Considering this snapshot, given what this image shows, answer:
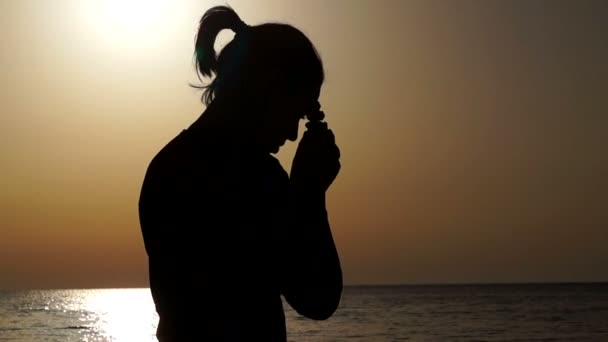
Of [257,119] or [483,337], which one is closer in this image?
[257,119]

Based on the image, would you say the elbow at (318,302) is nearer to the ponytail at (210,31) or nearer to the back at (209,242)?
the back at (209,242)

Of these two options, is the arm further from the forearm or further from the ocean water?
the ocean water

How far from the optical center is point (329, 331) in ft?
141

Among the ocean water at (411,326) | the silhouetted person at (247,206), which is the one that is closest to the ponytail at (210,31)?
the silhouetted person at (247,206)

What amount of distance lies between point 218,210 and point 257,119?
0.20 meters

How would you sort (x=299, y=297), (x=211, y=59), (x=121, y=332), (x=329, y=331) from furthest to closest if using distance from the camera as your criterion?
(x=121, y=332) → (x=329, y=331) → (x=211, y=59) → (x=299, y=297)

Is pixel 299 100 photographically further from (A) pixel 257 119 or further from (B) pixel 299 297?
(B) pixel 299 297

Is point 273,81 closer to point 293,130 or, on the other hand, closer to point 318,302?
point 293,130

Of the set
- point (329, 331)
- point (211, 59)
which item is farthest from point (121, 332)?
point (211, 59)

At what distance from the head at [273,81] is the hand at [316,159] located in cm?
4

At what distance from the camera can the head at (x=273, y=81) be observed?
1719mm

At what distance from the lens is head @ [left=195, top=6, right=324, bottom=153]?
172 cm

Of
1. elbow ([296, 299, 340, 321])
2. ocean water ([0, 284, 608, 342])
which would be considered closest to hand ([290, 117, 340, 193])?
elbow ([296, 299, 340, 321])

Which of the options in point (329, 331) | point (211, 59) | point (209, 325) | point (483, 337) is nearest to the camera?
point (209, 325)
